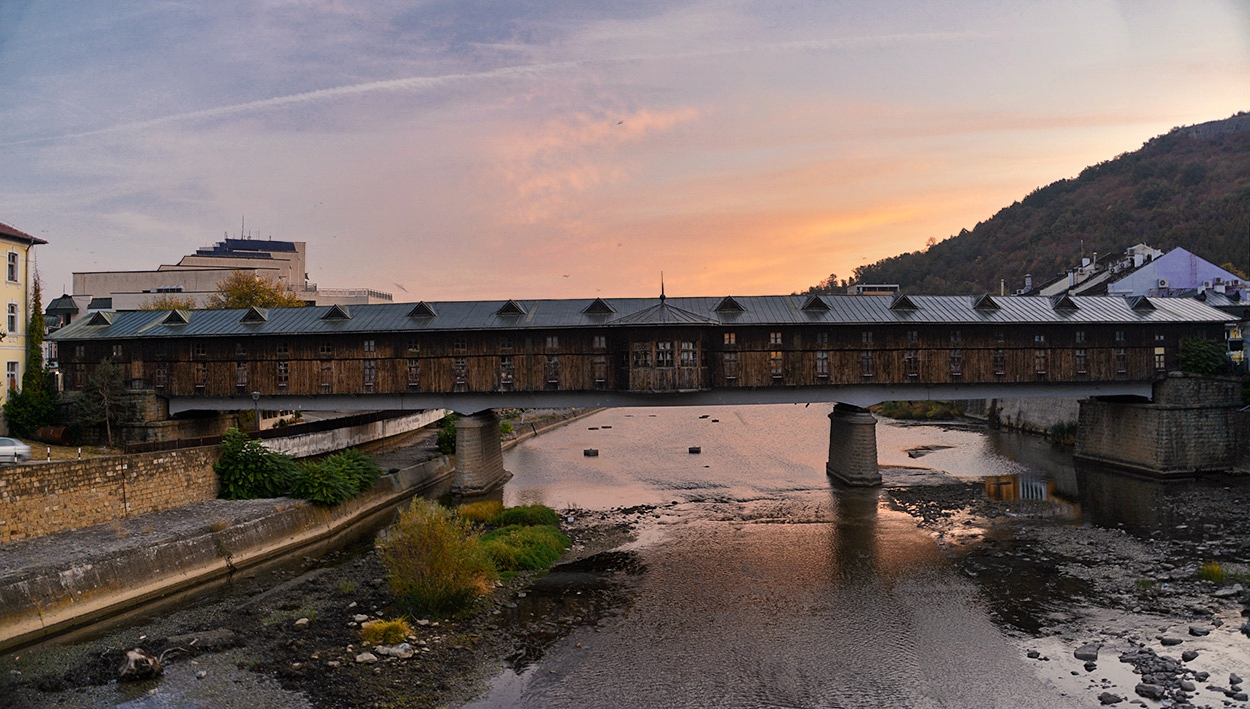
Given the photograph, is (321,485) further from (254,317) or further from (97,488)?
(254,317)

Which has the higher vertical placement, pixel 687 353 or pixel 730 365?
pixel 687 353

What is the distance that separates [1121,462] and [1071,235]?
223 feet

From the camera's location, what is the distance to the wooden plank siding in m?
39.8

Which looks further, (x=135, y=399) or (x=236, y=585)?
(x=135, y=399)

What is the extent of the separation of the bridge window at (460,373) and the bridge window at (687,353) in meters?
10.9

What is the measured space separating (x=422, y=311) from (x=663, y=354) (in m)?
12.8

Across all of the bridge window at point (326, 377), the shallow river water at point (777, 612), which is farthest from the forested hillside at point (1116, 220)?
the bridge window at point (326, 377)

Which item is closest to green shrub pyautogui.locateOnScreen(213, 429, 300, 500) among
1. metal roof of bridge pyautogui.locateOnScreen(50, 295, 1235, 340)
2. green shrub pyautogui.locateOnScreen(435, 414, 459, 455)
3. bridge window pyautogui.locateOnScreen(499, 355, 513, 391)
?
metal roof of bridge pyautogui.locateOnScreen(50, 295, 1235, 340)

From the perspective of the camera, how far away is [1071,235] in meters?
101

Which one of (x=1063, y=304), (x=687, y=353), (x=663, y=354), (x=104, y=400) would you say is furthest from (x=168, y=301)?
(x=1063, y=304)

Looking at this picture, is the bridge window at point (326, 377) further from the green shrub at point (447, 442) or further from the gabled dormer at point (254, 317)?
the green shrub at point (447, 442)

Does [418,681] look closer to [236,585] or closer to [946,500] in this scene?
[236,585]

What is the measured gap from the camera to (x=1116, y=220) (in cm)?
8769

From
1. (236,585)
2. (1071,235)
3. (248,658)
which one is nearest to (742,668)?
(248,658)
